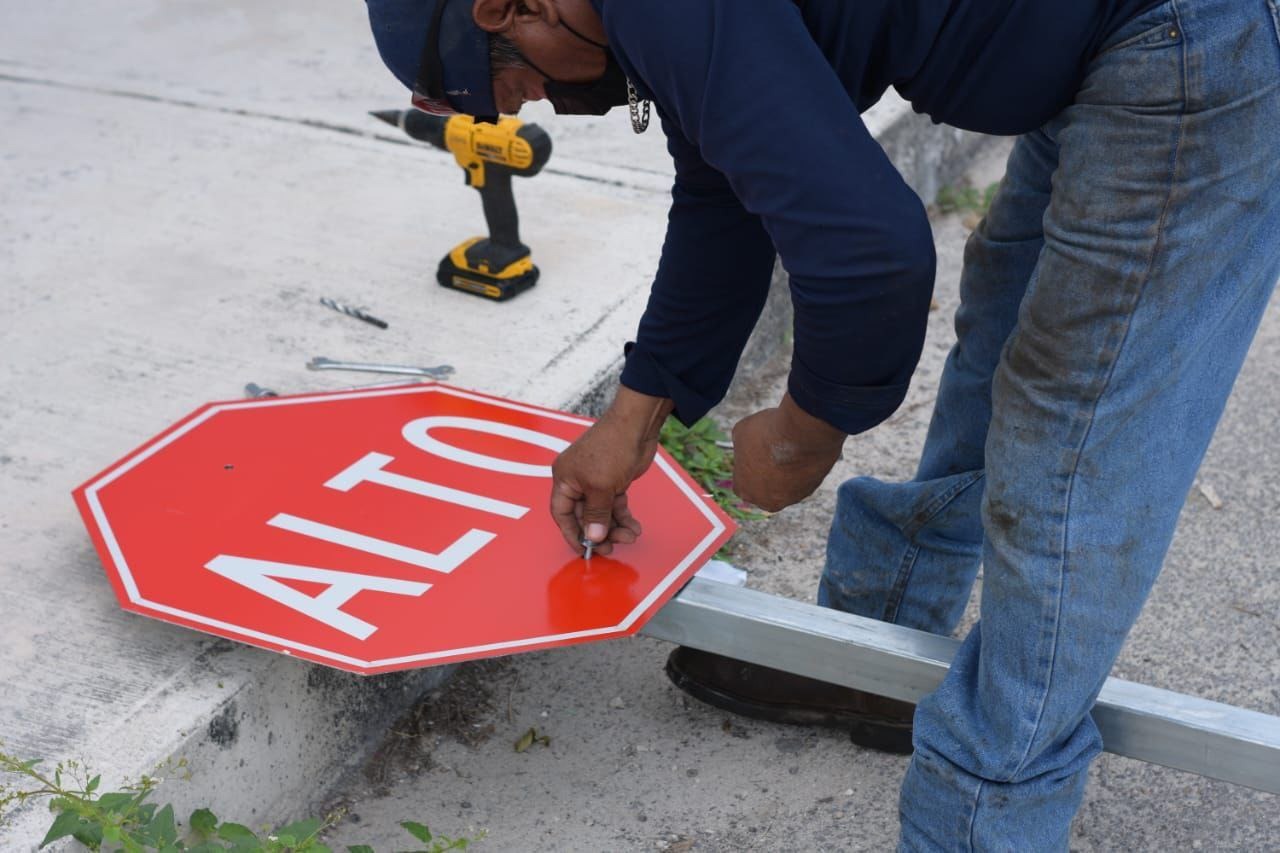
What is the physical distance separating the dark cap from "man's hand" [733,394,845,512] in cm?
51

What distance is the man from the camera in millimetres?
1364

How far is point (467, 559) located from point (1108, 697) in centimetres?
98

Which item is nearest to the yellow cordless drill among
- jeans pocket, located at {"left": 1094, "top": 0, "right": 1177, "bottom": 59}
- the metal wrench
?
the metal wrench

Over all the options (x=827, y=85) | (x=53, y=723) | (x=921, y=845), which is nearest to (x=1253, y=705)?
(x=921, y=845)

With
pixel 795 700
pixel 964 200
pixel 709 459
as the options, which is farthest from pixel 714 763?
pixel 964 200

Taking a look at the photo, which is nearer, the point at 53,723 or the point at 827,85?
the point at 827,85

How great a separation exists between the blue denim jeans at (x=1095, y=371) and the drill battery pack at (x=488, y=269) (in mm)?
1359

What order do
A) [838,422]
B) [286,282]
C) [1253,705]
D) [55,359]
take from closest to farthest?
[838,422]
[1253,705]
[55,359]
[286,282]

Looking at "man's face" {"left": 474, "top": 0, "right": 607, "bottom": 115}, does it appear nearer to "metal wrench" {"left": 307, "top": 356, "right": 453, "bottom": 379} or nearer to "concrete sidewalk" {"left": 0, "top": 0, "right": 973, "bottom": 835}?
"concrete sidewalk" {"left": 0, "top": 0, "right": 973, "bottom": 835}

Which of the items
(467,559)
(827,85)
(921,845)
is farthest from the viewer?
(467,559)

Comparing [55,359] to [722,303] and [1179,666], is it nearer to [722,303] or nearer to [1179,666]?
[722,303]

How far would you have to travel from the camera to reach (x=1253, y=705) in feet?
7.90

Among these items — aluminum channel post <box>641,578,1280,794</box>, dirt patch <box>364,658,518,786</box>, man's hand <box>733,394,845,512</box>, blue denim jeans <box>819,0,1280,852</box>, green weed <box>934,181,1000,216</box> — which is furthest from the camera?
green weed <box>934,181,1000,216</box>

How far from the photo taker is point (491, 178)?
10.2 feet
